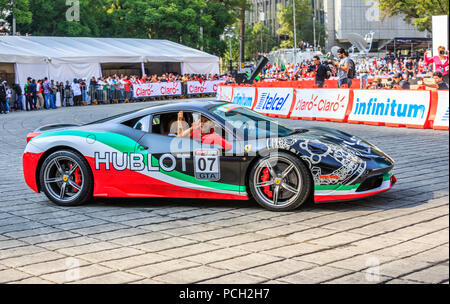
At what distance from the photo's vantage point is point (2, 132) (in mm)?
18469

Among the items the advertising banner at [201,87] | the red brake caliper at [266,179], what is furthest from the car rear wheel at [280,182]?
the advertising banner at [201,87]

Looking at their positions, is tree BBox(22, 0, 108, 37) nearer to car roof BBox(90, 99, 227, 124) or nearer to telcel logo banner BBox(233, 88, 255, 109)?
telcel logo banner BBox(233, 88, 255, 109)

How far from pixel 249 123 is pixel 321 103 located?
12.0 metres

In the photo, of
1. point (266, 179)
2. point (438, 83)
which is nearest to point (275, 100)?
point (438, 83)

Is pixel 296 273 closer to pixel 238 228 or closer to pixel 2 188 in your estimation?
pixel 238 228

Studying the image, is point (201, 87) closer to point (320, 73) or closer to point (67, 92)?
point (67, 92)

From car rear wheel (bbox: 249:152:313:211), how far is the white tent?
27.0 metres

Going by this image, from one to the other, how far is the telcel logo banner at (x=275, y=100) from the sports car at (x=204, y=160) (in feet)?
41.4

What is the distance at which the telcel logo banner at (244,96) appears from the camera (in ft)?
72.4

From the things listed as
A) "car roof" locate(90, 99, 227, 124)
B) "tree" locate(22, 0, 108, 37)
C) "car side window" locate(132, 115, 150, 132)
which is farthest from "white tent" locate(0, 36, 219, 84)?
"car side window" locate(132, 115, 150, 132)

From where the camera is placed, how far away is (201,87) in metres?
41.3

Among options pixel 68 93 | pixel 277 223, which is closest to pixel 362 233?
pixel 277 223

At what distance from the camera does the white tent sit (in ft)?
106

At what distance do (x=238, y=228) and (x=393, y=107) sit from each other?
1116 centimetres
